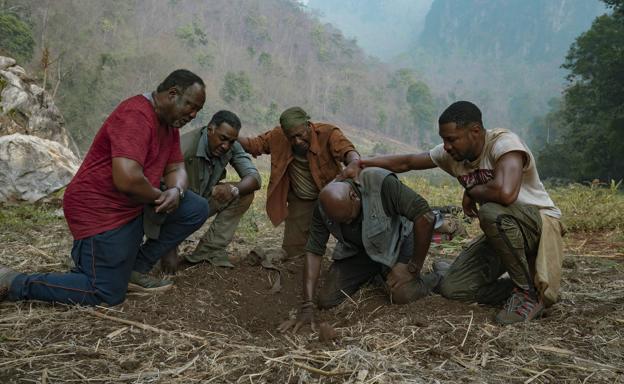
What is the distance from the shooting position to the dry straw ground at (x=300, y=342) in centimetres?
203

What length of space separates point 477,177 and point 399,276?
761mm

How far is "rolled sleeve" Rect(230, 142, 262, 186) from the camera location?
3.99 m

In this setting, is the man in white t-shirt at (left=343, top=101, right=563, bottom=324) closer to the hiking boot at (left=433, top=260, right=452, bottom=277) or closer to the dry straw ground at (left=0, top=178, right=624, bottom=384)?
the dry straw ground at (left=0, top=178, right=624, bottom=384)

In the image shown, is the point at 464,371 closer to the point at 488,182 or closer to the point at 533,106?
the point at 488,182

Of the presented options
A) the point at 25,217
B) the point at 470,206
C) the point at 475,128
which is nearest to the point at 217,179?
the point at 470,206

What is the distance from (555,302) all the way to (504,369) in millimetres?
843

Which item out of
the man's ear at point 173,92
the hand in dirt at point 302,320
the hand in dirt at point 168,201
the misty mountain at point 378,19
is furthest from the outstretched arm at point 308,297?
the misty mountain at point 378,19

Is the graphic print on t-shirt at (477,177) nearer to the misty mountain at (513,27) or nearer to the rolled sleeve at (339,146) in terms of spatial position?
the rolled sleeve at (339,146)

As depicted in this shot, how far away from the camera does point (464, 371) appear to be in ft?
6.76

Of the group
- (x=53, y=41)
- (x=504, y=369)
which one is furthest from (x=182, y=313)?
(x=53, y=41)

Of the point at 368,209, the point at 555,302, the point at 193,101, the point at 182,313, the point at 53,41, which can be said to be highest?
the point at 53,41

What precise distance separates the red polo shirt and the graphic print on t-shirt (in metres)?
1.75

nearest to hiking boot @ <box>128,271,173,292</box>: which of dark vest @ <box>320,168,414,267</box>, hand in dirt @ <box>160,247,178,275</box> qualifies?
hand in dirt @ <box>160,247,178,275</box>

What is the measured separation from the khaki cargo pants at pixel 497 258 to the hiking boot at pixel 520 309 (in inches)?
2.3
